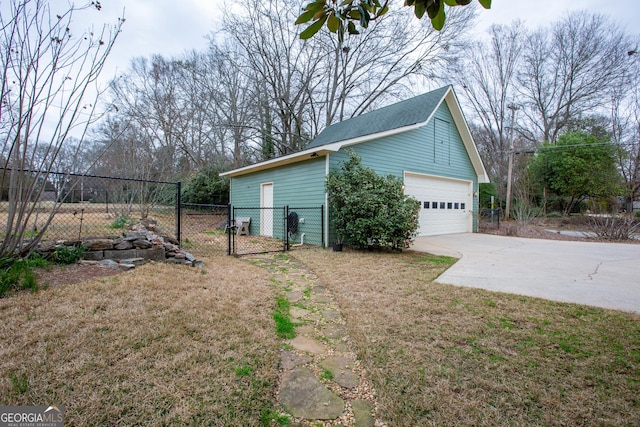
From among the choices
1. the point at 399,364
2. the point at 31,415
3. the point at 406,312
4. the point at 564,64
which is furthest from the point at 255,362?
the point at 564,64

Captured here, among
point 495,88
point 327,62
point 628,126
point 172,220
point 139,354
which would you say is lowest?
point 139,354

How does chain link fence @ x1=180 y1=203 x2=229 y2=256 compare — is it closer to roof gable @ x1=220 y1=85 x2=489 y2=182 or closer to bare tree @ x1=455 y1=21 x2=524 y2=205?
roof gable @ x1=220 y1=85 x2=489 y2=182

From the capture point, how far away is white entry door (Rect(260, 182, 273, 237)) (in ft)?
33.0

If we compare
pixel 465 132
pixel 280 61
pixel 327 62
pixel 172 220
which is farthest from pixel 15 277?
pixel 327 62

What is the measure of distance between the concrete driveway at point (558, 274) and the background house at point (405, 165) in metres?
3.51

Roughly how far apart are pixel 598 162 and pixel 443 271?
683 inches

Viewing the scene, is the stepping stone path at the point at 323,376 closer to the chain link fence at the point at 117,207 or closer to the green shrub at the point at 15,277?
the green shrub at the point at 15,277

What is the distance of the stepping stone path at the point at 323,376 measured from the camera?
5.34 feet

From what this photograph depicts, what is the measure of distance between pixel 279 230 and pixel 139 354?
7.59m

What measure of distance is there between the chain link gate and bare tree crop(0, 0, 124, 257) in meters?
3.27

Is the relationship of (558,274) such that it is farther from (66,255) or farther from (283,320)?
(66,255)

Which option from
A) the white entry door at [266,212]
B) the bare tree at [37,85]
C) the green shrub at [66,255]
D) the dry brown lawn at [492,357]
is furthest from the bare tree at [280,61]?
the dry brown lawn at [492,357]

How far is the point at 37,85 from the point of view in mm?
3236

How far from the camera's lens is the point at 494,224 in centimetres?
1423
